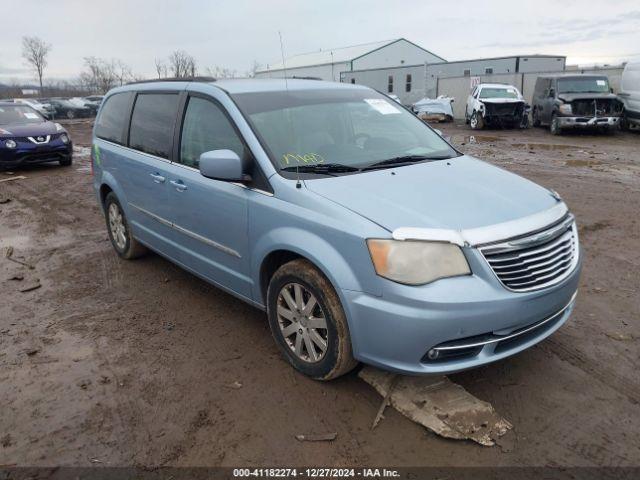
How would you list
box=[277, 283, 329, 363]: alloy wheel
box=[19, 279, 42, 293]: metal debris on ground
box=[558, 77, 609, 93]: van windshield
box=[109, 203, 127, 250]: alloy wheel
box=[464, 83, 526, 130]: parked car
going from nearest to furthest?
box=[277, 283, 329, 363]: alloy wheel → box=[19, 279, 42, 293]: metal debris on ground → box=[109, 203, 127, 250]: alloy wheel → box=[558, 77, 609, 93]: van windshield → box=[464, 83, 526, 130]: parked car

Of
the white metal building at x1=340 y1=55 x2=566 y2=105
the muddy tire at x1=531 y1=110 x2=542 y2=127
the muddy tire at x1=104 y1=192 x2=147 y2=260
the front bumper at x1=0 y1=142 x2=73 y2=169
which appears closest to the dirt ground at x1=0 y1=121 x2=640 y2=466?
the muddy tire at x1=104 y1=192 x2=147 y2=260

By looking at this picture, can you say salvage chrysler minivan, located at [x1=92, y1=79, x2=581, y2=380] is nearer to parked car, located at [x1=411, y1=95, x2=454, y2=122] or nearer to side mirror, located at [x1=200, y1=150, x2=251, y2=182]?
side mirror, located at [x1=200, y1=150, x2=251, y2=182]

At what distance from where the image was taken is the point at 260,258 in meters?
3.33

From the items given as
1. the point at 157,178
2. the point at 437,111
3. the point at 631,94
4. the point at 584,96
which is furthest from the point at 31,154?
the point at 437,111

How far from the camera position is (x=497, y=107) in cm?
Result: 2014

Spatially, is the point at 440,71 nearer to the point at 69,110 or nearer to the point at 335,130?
the point at 69,110

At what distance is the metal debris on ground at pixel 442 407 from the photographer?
8.86 feet

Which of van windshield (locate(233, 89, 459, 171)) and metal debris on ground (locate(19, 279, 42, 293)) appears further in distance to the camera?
metal debris on ground (locate(19, 279, 42, 293))

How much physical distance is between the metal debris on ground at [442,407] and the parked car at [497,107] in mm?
19081

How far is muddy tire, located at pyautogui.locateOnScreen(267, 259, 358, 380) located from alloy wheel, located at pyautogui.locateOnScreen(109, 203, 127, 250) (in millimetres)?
2814

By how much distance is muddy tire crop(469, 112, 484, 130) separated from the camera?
20.8 m

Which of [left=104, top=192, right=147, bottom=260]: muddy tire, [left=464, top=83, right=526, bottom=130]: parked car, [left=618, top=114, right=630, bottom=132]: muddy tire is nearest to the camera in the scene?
[left=104, top=192, right=147, bottom=260]: muddy tire

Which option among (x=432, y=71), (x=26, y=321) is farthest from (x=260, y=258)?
(x=432, y=71)

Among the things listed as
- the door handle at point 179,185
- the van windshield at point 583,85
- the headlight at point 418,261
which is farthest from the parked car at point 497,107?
the headlight at point 418,261
